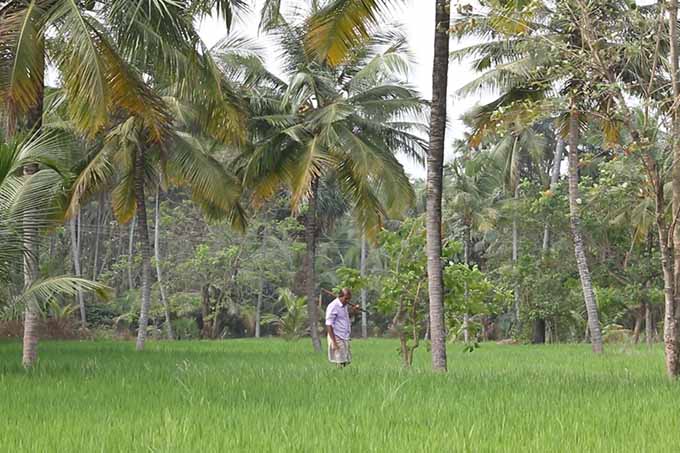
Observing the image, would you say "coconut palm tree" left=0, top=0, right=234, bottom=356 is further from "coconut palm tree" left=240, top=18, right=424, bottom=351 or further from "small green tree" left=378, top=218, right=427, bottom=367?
"coconut palm tree" left=240, top=18, right=424, bottom=351

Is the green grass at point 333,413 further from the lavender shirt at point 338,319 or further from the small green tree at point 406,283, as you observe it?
the small green tree at point 406,283

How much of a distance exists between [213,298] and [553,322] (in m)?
14.2

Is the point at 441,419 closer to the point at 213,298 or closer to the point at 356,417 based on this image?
the point at 356,417

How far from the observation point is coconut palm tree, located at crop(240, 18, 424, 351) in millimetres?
18938

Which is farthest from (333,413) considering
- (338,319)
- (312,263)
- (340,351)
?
(312,263)

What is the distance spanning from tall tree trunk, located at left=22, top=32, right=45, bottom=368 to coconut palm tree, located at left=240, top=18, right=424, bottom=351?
6.65 metres

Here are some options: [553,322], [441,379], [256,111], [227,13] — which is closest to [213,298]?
[553,322]

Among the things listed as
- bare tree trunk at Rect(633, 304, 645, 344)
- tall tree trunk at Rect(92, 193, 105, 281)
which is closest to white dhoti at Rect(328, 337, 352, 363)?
bare tree trunk at Rect(633, 304, 645, 344)

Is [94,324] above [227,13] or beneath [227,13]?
beneath

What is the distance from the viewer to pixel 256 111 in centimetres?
2081

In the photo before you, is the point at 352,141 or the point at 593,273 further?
the point at 593,273

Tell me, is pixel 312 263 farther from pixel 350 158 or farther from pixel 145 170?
pixel 145 170

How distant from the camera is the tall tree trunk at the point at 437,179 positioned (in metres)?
10.9

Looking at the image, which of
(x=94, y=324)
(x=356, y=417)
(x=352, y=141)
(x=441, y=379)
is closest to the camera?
(x=356, y=417)
